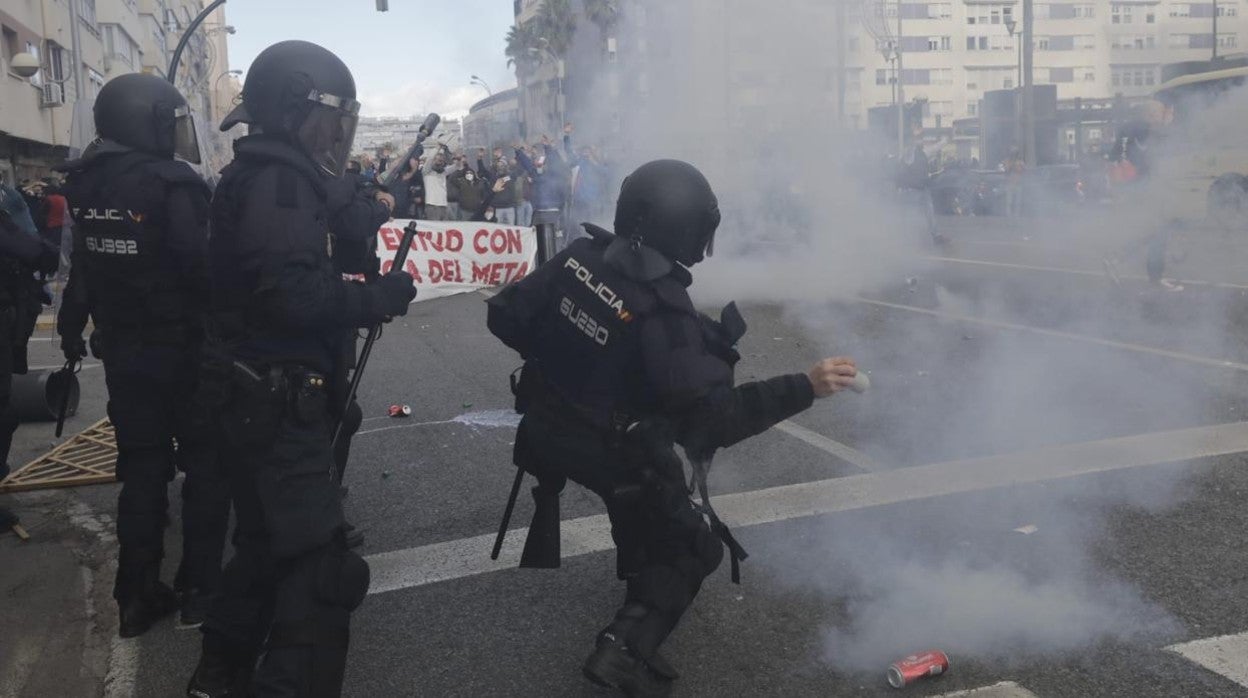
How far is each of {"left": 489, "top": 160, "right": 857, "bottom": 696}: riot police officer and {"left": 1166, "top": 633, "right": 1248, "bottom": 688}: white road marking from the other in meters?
1.29

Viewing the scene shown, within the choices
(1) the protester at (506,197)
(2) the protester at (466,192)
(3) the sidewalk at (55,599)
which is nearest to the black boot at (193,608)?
(3) the sidewalk at (55,599)

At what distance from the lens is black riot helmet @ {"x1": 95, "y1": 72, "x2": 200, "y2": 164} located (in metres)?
3.92

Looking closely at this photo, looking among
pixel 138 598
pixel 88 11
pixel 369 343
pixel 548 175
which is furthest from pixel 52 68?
pixel 369 343

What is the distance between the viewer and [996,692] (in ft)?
10.3

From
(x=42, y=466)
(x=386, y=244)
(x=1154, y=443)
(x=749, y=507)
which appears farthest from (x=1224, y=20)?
(x=42, y=466)

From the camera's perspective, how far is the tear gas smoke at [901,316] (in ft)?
12.2

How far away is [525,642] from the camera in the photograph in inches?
144

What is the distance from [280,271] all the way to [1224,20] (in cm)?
1673

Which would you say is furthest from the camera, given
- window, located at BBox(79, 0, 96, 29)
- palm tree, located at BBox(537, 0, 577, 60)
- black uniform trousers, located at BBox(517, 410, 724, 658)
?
palm tree, located at BBox(537, 0, 577, 60)

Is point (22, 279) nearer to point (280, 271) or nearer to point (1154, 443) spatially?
point (280, 271)

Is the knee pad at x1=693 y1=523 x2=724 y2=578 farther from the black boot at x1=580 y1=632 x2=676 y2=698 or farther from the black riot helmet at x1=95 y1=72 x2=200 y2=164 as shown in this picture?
the black riot helmet at x1=95 y1=72 x2=200 y2=164

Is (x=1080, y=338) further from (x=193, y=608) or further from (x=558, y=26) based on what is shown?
(x=558, y=26)

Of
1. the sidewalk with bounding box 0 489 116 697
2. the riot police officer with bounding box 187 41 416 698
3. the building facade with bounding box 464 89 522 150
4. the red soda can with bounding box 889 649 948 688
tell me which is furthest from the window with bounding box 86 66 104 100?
the red soda can with bounding box 889 649 948 688

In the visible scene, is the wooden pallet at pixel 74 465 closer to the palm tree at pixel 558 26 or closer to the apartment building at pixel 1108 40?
the apartment building at pixel 1108 40
